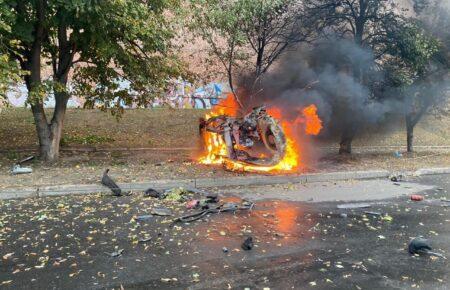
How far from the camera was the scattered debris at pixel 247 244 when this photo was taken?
19.6ft

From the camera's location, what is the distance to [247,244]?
6.03 metres

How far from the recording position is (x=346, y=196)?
9750 millimetres

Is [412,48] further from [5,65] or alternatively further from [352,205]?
[5,65]

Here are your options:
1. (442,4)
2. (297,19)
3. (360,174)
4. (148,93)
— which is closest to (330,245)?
(360,174)

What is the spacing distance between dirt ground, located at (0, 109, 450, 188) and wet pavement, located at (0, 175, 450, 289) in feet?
7.06

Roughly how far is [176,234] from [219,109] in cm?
879

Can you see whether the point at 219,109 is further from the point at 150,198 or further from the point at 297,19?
the point at 150,198

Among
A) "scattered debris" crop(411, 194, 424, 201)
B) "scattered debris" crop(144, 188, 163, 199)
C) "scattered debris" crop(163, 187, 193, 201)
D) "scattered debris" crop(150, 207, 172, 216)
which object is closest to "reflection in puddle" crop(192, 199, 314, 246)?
"scattered debris" crop(150, 207, 172, 216)

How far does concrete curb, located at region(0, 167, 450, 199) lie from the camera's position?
9.27m

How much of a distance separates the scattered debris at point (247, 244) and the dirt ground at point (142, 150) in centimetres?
502

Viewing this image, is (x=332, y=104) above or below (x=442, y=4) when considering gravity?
below

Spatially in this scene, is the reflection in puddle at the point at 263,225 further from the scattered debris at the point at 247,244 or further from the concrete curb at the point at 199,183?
the concrete curb at the point at 199,183

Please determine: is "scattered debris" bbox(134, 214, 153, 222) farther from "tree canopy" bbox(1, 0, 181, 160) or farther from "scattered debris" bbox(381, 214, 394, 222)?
"tree canopy" bbox(1, 0, 181, 160)

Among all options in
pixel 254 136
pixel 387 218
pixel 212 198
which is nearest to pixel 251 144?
pixel 254 136
